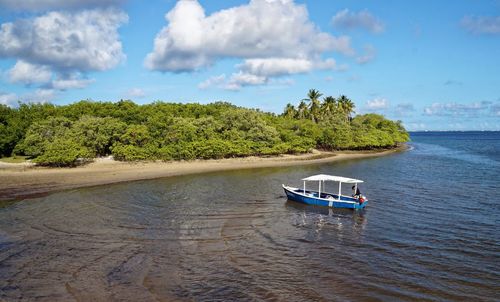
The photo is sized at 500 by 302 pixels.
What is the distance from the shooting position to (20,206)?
104 feet

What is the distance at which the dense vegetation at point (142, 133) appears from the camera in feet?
188

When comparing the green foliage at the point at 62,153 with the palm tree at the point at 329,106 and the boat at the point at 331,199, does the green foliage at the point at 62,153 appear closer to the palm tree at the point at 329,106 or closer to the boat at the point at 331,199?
the boat at the point at 331,199

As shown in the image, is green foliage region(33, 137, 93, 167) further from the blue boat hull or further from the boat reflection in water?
the boat reflection in water

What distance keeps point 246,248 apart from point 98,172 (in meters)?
36.4

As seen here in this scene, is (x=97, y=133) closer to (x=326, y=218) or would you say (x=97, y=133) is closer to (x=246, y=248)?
(x=326, y=218)

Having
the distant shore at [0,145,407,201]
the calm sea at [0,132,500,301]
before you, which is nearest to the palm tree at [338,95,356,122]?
the distant shore at [0,145,407,201]

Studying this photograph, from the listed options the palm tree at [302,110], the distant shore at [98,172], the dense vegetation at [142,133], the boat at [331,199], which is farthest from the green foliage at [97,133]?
the palm tree at [302,110]

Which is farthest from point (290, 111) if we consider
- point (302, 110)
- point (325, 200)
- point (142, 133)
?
point (325, 200)

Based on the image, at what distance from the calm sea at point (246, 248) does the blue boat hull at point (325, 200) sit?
0.61 meters

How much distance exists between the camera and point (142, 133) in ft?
199

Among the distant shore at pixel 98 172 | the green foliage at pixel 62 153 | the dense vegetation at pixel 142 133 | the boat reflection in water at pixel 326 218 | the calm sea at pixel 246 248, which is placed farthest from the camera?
the dense vegetation at pixel 142 133

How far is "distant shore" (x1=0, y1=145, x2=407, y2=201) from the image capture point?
4009 cm

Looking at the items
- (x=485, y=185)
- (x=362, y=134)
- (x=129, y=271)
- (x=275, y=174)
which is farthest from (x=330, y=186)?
(x=362, y=134)

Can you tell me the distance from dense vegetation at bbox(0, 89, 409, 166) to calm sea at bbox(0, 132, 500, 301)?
869 inches
